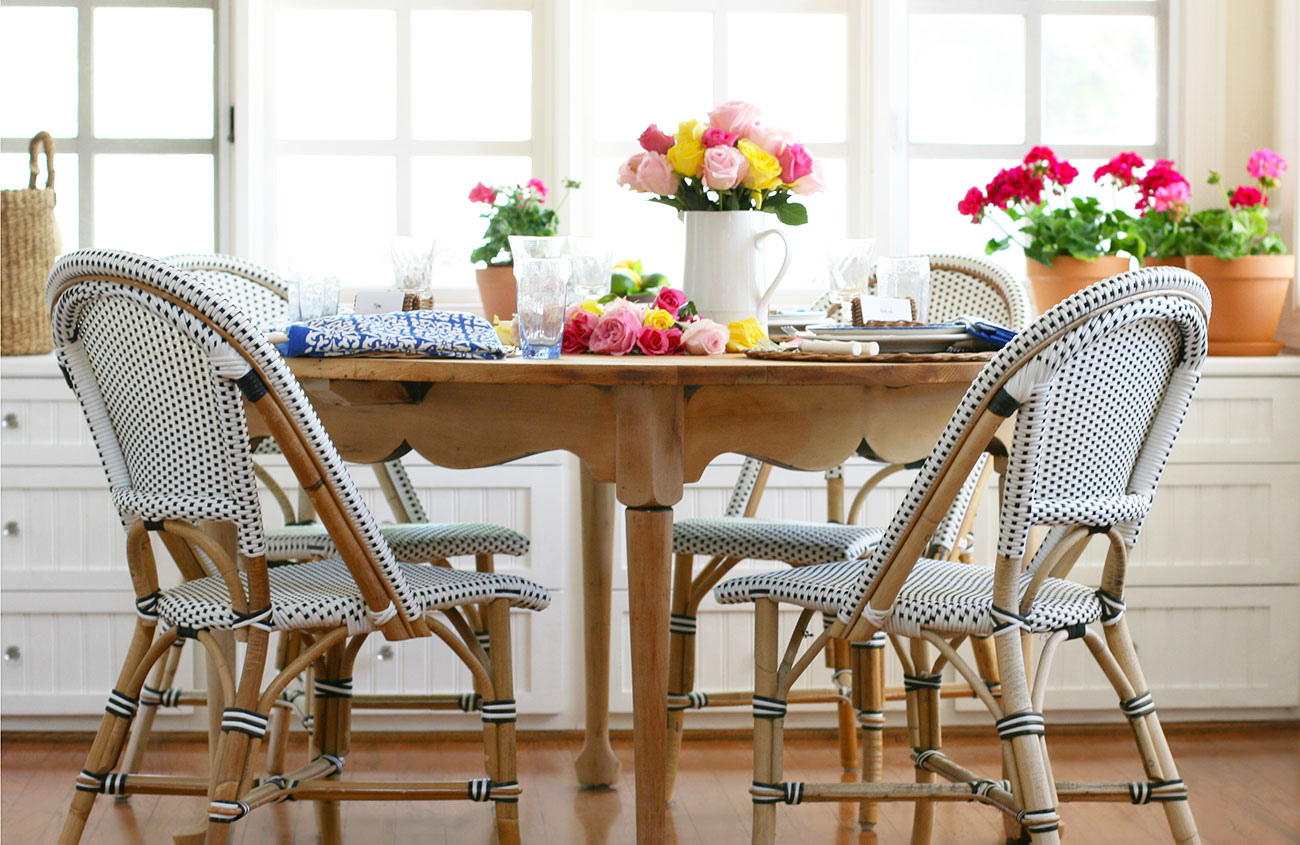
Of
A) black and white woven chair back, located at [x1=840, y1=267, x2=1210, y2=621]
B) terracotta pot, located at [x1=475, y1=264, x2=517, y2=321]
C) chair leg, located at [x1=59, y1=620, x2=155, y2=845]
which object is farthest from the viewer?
terracotta pot, located at [x1=475, y1=264, x2=517, y2=321]

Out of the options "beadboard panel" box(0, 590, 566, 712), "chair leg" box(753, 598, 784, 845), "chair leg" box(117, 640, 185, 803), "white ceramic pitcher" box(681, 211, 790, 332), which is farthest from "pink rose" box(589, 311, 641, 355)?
"beadboard panel" box(0, 590, 566, 712)

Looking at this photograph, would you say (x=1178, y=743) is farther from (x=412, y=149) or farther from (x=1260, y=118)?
(x=412, y=149)

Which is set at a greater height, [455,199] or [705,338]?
[455,199]

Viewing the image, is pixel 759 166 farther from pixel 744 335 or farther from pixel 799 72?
pixel 799 72

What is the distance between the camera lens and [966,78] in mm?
3395

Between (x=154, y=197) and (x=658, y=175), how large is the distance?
5.96 ft

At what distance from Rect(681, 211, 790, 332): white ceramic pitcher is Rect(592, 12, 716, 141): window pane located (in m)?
1.37

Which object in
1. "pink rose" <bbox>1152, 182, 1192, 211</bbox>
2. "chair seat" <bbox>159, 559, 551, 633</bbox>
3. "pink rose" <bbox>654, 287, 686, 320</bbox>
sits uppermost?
"pink rose" <bbox>1152, 182, 1192, 211</bbox>

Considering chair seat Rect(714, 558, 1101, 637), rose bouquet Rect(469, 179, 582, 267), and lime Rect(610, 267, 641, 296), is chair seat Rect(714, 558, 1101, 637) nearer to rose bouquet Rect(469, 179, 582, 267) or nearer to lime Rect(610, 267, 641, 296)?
lime Rect(610, 267, 641, 296)

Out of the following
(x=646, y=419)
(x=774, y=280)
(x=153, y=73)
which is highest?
(x=153, y=73)

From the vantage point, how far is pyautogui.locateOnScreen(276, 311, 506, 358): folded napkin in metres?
1.63

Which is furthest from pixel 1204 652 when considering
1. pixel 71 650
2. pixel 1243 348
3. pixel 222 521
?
pixel 71 650

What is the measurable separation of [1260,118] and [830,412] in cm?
218

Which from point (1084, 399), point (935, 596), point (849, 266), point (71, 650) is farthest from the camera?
point (71, 650)
